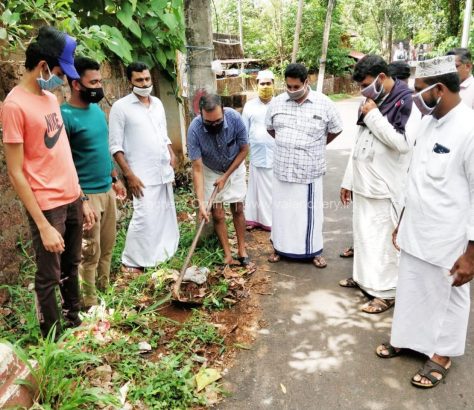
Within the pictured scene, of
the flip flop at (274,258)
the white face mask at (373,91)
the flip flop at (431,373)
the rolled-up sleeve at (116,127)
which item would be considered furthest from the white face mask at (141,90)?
the flip flop at (431,373)

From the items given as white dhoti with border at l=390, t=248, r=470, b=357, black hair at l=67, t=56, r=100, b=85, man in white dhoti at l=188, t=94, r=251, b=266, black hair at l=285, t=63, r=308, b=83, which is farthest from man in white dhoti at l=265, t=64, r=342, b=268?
black hair at l=67, t=56, r=100, b=85

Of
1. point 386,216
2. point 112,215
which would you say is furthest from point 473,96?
point 112,215

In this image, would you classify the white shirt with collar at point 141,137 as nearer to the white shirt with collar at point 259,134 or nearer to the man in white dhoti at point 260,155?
the man in white dhoti at point 260,155

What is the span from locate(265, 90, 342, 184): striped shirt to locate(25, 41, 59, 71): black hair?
221 centimetres

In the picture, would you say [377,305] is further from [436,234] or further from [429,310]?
[436,234]

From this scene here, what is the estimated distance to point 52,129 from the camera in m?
2.61

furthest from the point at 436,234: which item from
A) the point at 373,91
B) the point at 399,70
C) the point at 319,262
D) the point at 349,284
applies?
the point at 399,70

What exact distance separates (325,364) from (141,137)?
252cm

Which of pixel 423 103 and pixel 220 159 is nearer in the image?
pixel 423 103

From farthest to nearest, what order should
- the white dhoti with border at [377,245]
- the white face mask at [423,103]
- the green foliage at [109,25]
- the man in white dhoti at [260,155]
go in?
the man in white dhoti at [260,155], the white dhoti with border at [377,245], the green foliage at [109,25], the white face mask at [423,103]

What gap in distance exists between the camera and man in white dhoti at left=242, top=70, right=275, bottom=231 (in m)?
4.97

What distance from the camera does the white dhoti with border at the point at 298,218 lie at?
4238 mm

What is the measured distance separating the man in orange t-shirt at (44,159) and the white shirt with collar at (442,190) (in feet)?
7.12

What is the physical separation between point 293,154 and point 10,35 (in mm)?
2568
